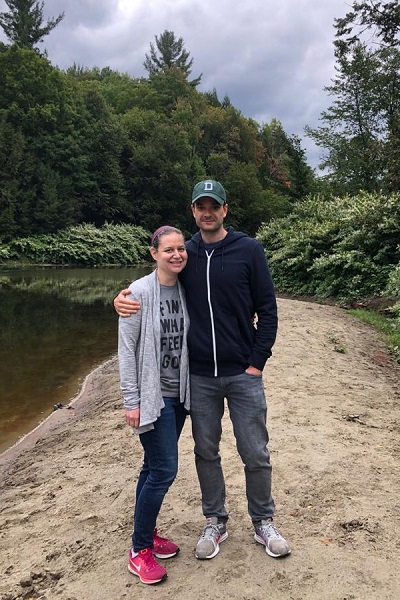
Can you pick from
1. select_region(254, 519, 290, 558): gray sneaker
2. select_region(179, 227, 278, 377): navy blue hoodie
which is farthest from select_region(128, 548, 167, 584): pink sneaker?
select_region(179, 227, 278, 377): navy blue hoodie

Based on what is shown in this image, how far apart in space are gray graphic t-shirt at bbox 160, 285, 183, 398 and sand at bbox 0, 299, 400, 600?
1.08m

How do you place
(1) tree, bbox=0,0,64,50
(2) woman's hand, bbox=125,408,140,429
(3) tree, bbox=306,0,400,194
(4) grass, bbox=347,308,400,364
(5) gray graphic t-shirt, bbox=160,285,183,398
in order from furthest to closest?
1. (1) tree, bbox=0,0,64,50
2. (3) tree, bbox=306,0,400,194
3. (4) grass, bbox=347,308,400,364
4. (5) gray graphic t-shirt, bbox=160,285,183,398
5. (2) woman's hand, bbox=125,408,140,429

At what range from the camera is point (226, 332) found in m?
2.84

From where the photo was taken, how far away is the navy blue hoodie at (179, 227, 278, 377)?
2836 mm

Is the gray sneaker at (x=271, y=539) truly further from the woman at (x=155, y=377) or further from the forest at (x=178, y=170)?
the forest at (x=178, y=170)

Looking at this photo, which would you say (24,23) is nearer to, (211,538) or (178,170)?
(178,170)

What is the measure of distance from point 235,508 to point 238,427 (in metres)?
0.94

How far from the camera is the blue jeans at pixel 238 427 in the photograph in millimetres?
2893

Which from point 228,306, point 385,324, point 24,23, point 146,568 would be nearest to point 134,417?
point 228,306

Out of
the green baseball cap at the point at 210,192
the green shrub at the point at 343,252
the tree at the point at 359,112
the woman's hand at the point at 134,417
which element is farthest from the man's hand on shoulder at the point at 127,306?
the tree at the point at 359,112

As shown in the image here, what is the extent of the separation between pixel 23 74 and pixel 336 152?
89.5 feet

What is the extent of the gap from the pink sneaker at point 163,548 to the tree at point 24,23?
61.6 metres

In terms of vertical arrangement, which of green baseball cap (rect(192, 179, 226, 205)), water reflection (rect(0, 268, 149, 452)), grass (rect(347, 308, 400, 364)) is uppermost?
green baseball cap (rect(192, 179, 226, 205))

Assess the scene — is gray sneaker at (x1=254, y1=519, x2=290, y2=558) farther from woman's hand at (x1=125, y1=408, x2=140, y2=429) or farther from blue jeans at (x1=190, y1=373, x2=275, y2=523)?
woman's hand at (x1=125, y1=408, x2=140, y2=429)
